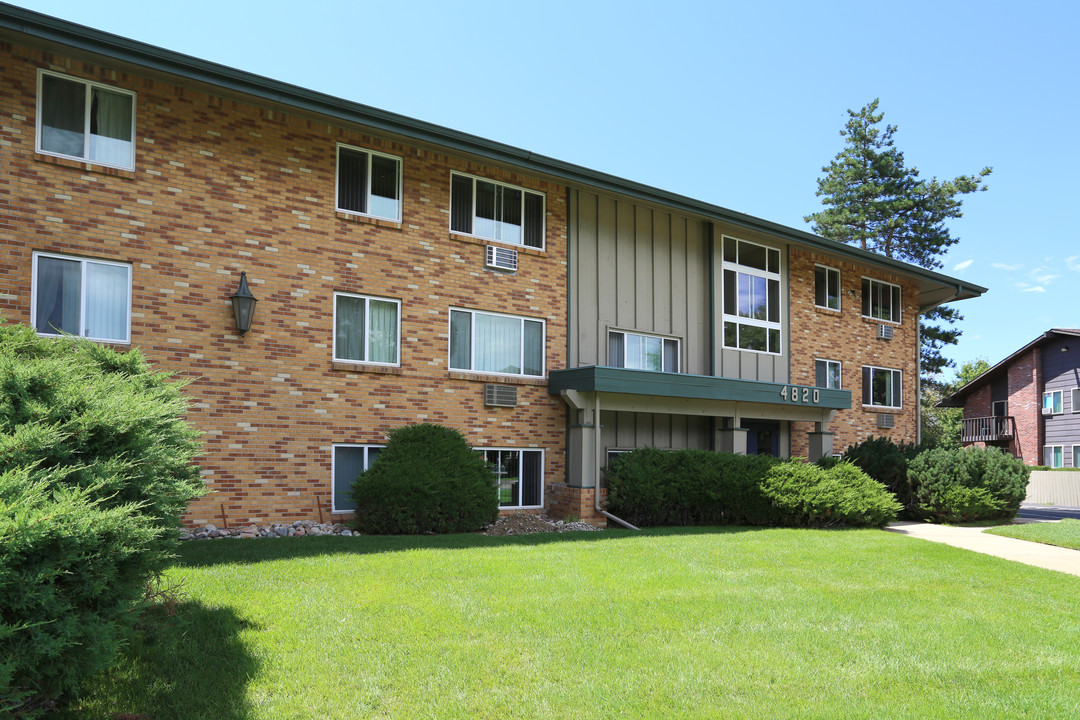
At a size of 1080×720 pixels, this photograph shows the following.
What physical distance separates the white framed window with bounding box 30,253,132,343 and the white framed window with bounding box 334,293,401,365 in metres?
3.19

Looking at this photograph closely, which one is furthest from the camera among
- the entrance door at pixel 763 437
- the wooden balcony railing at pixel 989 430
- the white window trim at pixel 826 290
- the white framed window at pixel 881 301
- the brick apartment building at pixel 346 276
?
the wooden balcony railing at pixel 989 430

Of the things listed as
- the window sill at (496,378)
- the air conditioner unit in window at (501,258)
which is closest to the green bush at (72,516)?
the window sill at (496,378)

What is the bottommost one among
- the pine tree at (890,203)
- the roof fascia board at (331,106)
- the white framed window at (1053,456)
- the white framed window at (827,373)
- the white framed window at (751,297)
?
the white framed window at (1053,456)

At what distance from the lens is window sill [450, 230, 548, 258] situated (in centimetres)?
1428

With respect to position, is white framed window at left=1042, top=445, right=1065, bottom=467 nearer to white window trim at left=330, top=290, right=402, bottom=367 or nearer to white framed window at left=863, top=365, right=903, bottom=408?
white framed window at left=863, top=365, right=903, bottom=408

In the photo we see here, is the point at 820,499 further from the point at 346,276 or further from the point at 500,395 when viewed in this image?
the point at 346,276

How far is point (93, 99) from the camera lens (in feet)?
36.0

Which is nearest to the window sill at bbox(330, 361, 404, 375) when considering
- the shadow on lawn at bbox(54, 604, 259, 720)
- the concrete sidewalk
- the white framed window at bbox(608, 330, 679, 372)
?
the white framed window at bbox(608, 330, 679, 372)

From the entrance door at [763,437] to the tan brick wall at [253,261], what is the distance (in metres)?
8.45

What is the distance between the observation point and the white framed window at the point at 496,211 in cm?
1446

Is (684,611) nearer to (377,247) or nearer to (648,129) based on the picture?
(377,247)

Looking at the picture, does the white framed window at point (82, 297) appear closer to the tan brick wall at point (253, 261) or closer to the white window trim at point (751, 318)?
the tan brick wall at point (253, 261)

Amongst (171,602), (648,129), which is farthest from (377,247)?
(648,129)

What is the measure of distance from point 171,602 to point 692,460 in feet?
34.7
